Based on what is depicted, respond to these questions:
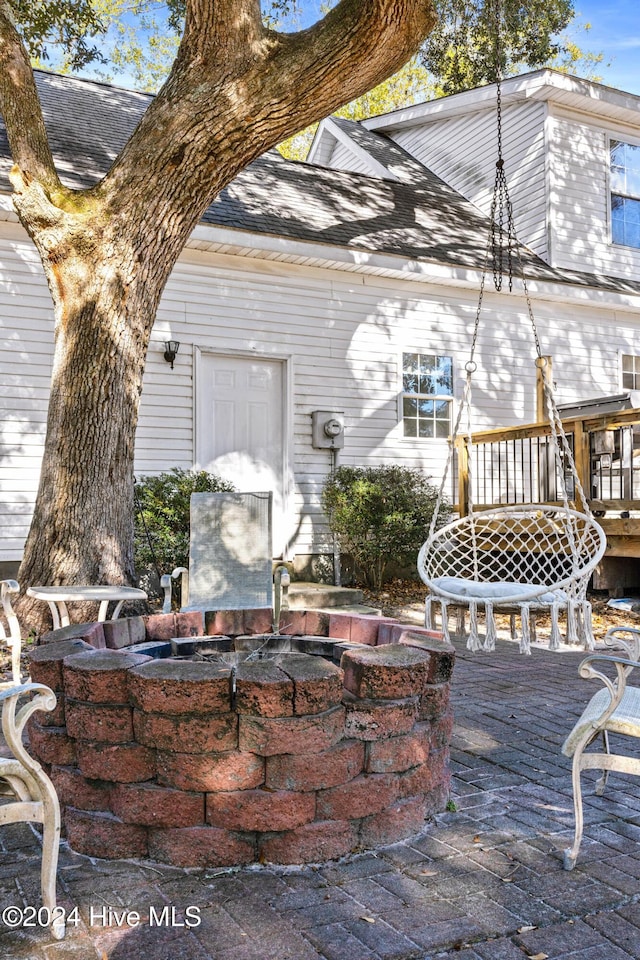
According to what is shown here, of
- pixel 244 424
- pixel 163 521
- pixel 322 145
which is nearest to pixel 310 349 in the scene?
pixel 244 424

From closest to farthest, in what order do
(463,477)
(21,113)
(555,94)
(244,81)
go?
(244,81)
(21,113)
(463,477)
(555,94)

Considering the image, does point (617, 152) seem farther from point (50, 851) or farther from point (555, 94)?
point (50, 851)

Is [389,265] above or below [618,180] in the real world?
below

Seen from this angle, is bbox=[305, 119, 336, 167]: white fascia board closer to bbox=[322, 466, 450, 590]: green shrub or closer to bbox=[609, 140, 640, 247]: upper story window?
bbox=[609, 140, 640, 247]: upper story window

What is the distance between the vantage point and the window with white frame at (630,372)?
11.2 meters

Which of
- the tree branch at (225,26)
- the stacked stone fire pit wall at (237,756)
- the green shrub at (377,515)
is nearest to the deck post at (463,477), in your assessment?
the green shrub at (377,515)

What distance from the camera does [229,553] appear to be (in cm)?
550

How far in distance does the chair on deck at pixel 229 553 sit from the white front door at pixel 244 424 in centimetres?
278

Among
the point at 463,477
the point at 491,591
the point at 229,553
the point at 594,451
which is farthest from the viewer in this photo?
the point at 463,477

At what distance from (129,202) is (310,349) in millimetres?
3863

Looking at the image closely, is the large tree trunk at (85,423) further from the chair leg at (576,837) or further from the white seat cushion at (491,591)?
the chair leg at (576,837)

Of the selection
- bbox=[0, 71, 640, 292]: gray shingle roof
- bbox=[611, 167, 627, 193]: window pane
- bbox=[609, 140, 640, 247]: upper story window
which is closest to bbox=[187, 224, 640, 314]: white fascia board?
bbox=[0, 71, 640, 292]: gray shingle roof

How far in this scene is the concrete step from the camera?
721 cm

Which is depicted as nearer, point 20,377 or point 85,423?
point 85,423
